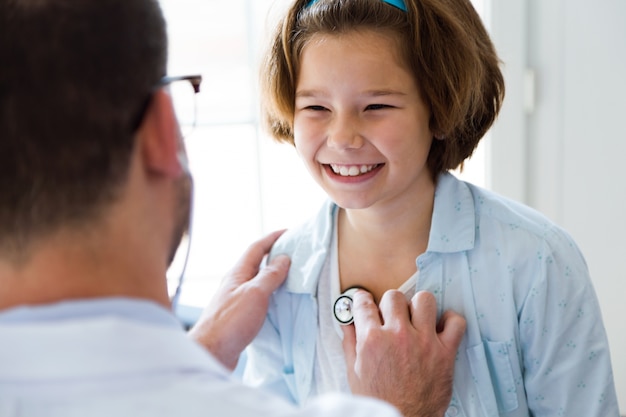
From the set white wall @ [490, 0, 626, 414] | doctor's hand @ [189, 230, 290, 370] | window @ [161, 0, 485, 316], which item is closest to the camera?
doctor's hand @ [189, 230, 290, 370]

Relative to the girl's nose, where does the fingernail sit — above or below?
below

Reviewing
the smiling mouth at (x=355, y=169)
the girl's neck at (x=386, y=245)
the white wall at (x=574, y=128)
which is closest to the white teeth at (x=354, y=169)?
the smiling mouth at (x=355, y=169)

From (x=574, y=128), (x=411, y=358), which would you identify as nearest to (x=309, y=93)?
(x=411, y=358)

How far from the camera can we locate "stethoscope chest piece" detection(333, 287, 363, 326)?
1.23 meters

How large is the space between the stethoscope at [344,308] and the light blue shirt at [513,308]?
0.08 metres

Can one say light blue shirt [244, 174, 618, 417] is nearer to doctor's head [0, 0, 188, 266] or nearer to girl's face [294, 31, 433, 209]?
girl's face [294, 31, 433, 209]

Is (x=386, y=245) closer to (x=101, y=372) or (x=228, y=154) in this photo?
(x=101, y=372)

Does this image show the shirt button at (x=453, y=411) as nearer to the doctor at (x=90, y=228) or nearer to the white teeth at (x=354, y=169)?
the white teeth at (x=354, y=169)

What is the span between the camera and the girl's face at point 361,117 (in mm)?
1101

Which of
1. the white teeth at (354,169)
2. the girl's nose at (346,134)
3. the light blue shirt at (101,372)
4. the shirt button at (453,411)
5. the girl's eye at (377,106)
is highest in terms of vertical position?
the girl's eye at (377,106)

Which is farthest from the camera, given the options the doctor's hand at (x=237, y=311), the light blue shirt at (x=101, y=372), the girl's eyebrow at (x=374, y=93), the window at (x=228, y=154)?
the window at (x=228, y=154)

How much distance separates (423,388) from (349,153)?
40cm

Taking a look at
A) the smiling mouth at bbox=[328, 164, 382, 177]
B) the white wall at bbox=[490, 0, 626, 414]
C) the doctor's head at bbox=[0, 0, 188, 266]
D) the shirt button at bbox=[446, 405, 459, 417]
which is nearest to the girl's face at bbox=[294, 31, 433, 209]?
the smiling mouth at bbox=[328, 164, 382, 177]

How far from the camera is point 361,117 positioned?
112 cm
